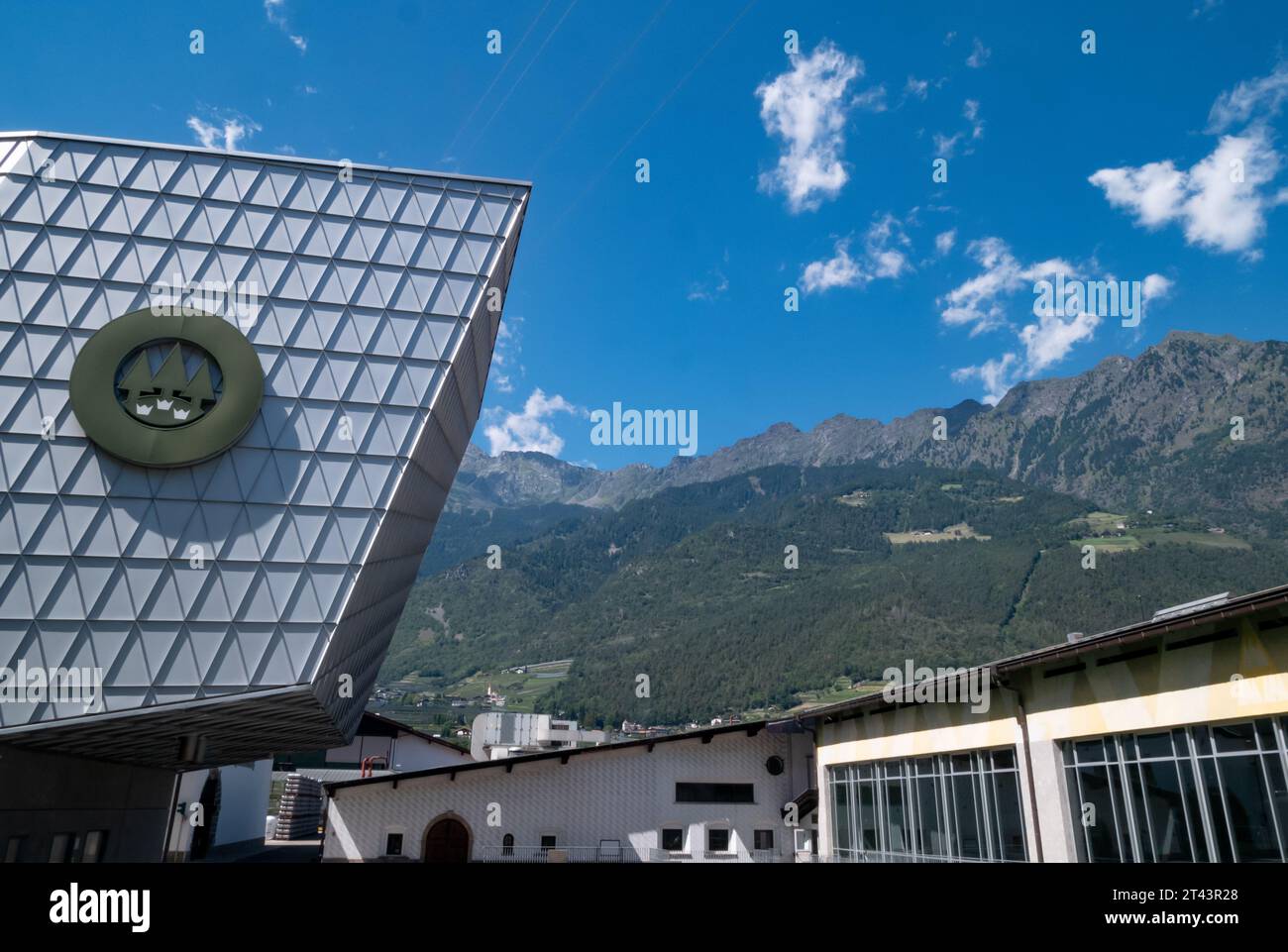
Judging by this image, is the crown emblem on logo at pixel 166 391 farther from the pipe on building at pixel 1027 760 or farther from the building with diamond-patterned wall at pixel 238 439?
the pipe on building at pixel 1027 760

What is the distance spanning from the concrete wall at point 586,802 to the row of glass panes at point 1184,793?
20.7m

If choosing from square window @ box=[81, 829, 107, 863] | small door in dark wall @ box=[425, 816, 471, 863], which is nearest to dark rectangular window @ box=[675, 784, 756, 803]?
small door in dark wall @ box=[425, 816, 471, 863]

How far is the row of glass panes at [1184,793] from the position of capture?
14.9 metres

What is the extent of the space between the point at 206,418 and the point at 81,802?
15.8 metres

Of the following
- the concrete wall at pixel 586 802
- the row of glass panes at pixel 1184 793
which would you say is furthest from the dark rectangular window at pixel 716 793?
the row of glass panes at pixel 1184 793

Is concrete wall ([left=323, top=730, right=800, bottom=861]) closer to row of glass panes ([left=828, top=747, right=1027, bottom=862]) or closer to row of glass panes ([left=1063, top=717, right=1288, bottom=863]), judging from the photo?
row of glass panes ([left=828, top=747, right=1027, bottom=862])

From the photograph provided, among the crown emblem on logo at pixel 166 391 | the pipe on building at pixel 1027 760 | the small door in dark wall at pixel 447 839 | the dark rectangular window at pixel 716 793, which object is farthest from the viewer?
the dark rectangular window at pixel 716 793

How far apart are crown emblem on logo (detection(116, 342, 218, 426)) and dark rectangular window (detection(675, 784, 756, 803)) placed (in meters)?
26.7

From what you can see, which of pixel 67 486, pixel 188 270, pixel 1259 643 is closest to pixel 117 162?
pixel 188 270

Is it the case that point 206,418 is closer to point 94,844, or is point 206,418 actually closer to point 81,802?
point 81,802

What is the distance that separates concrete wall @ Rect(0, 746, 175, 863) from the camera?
24531 millimetres

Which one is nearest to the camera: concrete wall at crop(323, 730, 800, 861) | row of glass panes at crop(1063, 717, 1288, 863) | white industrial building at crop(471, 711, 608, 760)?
row of glass panes at crop(1063, 717, 1288, 863)

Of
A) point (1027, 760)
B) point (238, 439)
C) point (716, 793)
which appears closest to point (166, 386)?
point (238, 439)
